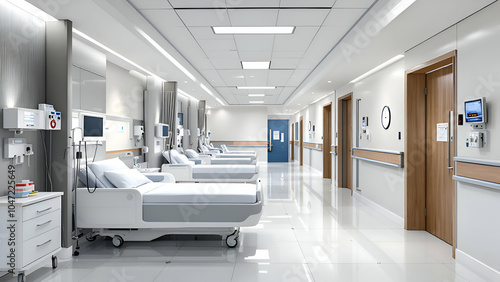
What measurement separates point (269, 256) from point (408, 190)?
99.0 inches

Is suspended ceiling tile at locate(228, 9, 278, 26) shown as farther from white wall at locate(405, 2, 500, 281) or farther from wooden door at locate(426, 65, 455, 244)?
wooden door at locate(426, 65, 455, 244)

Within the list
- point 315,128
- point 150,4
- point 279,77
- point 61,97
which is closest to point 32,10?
point 61,97

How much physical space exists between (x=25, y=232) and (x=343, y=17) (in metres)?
4.25

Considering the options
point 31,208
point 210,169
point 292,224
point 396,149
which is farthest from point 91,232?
point 396,149

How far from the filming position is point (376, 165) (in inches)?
253

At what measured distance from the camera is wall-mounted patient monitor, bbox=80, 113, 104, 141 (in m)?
4.59

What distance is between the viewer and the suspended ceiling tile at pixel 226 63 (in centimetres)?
671

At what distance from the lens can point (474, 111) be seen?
11.2 feet

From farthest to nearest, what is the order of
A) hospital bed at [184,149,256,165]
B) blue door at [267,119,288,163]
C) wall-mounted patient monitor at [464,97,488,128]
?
blue door at [267,119,288,163] < hospital bed at [184,149,256,165] < wall-mounted patient monitor at [464,97,488,128]

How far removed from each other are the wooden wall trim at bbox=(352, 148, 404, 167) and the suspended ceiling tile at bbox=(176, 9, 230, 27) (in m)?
3.31

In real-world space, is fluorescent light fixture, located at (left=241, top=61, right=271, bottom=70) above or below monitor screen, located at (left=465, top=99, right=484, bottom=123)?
above

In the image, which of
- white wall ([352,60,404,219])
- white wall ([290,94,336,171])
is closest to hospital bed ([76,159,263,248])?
white wall ([352,60,404,219])

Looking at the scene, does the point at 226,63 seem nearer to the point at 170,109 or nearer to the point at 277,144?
the point at 170,109

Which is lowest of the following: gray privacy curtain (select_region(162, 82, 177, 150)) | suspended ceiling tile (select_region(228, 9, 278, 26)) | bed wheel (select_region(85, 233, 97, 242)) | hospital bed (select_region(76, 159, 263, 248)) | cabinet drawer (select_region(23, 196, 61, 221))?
bed wheel (select_region(85, 233, 97, 242))
